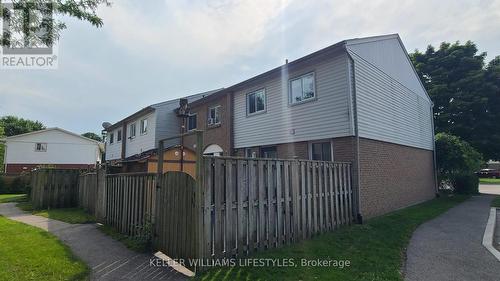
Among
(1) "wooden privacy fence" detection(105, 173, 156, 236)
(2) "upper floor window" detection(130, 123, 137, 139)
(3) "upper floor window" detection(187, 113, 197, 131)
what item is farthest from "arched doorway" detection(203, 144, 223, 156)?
(2) "upper floor window" detection(130, 123, 137, 139)

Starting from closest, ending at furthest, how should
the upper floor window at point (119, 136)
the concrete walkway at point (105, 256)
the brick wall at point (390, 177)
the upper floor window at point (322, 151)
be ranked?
the concrete walkway at point (105, 256) → the brick wall at point (390, 177) → the upper floor window at point (322, 151) → the upper floor window at point (119, 136)

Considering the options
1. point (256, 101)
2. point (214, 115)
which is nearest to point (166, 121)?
point (214, 115)

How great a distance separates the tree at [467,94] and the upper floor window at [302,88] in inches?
842

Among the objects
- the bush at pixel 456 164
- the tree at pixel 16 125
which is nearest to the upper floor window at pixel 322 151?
the bush at pixel 456 164

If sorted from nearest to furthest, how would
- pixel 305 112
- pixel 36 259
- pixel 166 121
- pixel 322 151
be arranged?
pixel 36 259 < pixel 322 151 < pixel 305 112 < pixel 166 121

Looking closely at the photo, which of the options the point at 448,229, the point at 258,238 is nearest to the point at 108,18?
the point at 258,238

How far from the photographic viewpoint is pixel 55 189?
44.4 ft

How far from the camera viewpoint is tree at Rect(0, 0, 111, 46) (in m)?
6.11

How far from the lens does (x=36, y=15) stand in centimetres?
632

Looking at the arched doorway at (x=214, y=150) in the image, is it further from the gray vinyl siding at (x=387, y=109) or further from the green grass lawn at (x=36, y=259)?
the green grass lawn at (x=36, y=259)

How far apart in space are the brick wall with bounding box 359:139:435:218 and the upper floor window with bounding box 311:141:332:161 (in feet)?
3.87

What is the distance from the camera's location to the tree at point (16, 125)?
184 feet

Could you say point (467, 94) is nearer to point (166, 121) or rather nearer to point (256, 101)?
point (256, 101)

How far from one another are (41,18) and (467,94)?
31.0m
